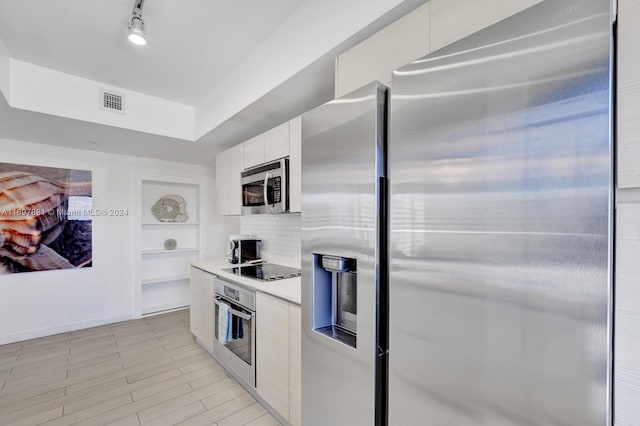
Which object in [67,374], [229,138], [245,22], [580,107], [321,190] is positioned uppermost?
[245,22]

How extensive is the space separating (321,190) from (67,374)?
3076mm

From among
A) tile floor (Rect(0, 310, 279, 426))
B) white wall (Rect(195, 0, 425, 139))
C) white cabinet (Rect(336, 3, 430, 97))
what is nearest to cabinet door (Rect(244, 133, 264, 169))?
white wall (Rect(195, 0, 425, 139))

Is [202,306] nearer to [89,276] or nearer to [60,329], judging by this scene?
[89,276]

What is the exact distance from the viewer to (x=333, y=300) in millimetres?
1381

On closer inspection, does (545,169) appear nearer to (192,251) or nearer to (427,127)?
(427,127)

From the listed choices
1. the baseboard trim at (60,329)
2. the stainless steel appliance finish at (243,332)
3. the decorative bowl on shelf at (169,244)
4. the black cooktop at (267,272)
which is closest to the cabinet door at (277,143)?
the black cooktop at (267,272)

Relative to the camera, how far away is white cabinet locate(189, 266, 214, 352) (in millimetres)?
2760

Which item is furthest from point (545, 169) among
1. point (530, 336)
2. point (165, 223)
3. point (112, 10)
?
point (165, 223)

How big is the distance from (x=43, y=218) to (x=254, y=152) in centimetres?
286

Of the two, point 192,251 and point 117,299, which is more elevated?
point 192,251

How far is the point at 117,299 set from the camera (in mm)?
3881

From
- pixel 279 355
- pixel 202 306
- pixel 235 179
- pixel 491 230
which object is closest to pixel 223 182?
pixel 235 179

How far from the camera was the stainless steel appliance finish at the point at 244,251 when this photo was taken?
10.2 ft

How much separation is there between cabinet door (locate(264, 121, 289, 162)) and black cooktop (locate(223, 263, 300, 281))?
1003 millimetres
